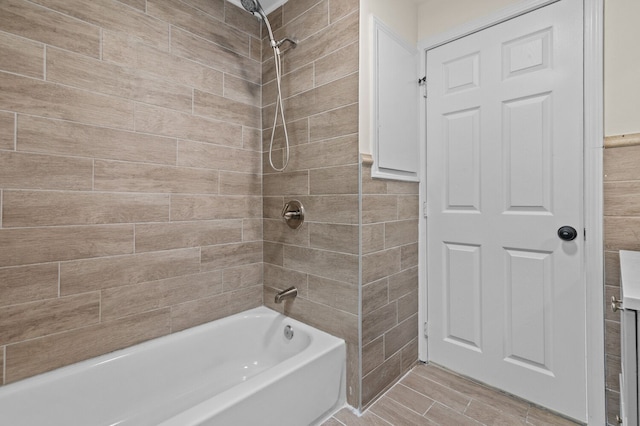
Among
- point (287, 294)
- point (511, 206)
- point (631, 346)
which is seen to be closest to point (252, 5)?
point (287, 294)

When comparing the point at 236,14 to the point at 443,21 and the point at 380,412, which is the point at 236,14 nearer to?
the point at 443,21

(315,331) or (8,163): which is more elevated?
(8,163)

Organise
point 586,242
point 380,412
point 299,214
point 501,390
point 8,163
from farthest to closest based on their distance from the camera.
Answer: point 299,214
point 501,390
point 380,412
point 586,242
point 8,163

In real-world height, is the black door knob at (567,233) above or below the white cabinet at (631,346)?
above

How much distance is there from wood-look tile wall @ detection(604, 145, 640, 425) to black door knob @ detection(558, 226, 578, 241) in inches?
4.4

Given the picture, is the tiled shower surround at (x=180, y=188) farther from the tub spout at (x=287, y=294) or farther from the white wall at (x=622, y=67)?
the white wall at (x=622, y=67)

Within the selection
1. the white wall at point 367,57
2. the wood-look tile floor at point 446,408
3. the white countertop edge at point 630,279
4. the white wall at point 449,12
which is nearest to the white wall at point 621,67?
the white wall at point 449,12

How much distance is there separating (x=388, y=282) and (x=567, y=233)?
2.98ft

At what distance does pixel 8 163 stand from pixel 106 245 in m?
0.49

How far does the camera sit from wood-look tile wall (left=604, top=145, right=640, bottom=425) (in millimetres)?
1305

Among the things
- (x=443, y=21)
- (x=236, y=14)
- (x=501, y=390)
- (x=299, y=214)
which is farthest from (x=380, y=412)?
(x=236, y=14)

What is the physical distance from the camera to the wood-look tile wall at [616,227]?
4.28ft

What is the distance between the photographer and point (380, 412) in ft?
5.08

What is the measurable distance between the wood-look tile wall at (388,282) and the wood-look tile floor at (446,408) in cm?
9
